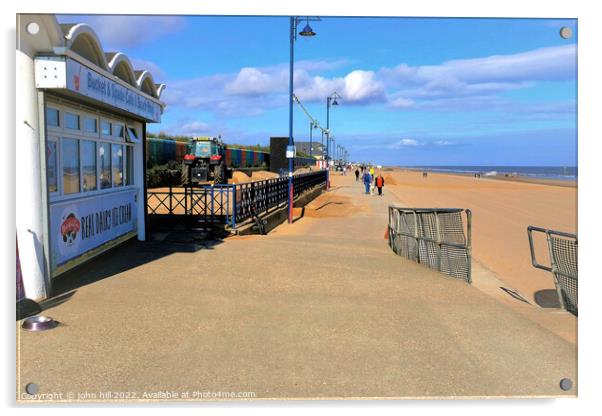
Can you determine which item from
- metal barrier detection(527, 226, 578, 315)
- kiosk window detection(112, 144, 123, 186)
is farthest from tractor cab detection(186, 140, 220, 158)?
metal barrier detection(527, 226, 578, 315)

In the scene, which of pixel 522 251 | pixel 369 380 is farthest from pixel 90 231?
pixel 522 251

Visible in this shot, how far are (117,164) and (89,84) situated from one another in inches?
133

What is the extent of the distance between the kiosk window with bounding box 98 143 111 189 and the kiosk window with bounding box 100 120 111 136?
0.60 feet

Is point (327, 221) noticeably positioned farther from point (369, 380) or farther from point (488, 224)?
point (369, 380)

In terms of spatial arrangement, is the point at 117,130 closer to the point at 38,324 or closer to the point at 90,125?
the point at 90,125

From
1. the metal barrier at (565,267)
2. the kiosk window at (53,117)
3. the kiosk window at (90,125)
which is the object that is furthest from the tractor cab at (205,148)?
the metal barrier at (565,267)

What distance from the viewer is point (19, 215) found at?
5.52m

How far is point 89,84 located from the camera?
275 inches

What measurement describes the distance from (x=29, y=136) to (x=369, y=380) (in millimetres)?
3874

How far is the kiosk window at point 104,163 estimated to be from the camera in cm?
923

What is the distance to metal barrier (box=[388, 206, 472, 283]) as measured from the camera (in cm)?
804

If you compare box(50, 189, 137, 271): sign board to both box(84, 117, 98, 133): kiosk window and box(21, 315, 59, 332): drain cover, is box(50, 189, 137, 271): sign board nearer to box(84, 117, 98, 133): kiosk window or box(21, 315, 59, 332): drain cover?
box(84, 117, 98, 133): kiosk window

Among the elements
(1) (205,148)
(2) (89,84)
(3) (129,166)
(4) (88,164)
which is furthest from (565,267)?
(1) (205,148)

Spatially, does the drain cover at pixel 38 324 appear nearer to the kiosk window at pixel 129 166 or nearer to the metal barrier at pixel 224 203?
the kiosk window at pixel 129 166
